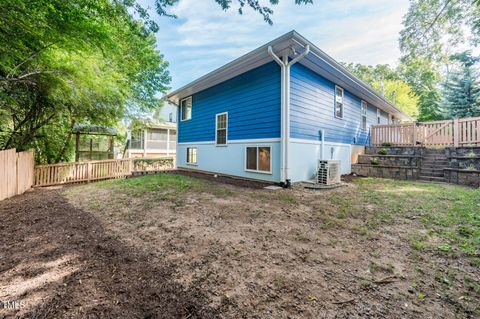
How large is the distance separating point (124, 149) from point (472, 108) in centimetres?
2674

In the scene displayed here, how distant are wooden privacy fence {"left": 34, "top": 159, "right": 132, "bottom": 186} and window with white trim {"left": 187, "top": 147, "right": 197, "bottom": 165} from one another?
3.05 m

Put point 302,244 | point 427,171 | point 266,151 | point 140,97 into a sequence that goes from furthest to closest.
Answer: point 140,97 < point 427,171 < point 266,151 < point 302,244

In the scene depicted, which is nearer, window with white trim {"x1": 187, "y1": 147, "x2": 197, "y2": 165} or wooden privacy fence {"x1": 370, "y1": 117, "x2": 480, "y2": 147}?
wooden privacy fence {"x1": 370, "y1": 117, "x2": 480, "y2": 147}

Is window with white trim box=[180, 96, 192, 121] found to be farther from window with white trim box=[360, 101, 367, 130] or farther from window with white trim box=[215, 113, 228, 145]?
window with white trim box=[360, 101, 367, 130]

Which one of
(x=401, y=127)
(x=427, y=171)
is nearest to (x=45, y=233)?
(x=427, y=171)

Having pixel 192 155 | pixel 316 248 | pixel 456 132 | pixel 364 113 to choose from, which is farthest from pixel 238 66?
pixel 456 132

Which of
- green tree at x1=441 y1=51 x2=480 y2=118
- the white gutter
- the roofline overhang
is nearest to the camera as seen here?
the roofline overhang

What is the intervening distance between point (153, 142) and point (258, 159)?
48.3 ft

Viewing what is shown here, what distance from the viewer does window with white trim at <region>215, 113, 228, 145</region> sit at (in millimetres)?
8588

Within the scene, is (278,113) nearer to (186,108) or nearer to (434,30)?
(186,108)

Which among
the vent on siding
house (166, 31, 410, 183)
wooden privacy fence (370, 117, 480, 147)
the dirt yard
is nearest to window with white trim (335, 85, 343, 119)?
house (166, 31, 410, 183)

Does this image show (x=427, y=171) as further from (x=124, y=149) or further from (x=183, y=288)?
(x=124, y=149)

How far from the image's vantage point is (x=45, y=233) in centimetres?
297

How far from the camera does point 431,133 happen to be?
29.9 ft
